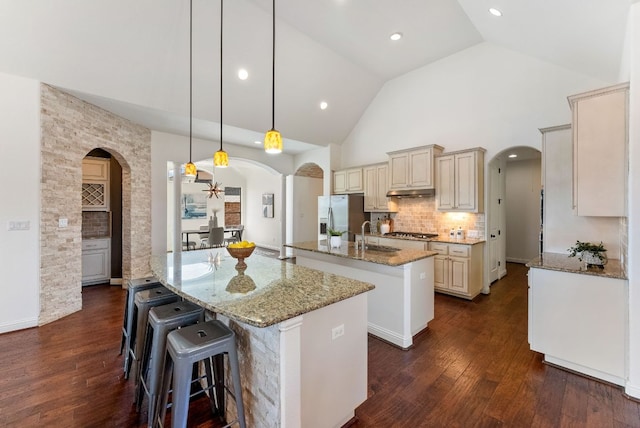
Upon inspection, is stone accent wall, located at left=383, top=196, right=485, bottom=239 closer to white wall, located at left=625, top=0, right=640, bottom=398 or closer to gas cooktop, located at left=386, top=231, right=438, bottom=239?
gas cooktop, located at left=386, top=231, right=438, bottom=239

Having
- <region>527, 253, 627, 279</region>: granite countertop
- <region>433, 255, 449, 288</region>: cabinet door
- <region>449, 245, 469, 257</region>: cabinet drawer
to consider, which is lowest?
<region>433, 255, 449, 288</region>: cabinet door

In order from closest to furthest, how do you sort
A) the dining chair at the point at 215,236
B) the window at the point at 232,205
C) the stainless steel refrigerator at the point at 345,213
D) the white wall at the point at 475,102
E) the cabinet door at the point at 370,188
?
the white wall at the point at 475,102 → the cabinet door at the point at 370,188 → the stainless steel refrigerator at the point at 345,213 → the dining chair at the point at 215,236 → the window at the point at 232,205

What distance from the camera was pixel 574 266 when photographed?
249 centimetres

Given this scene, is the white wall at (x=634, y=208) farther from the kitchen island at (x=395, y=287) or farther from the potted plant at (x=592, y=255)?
the kitchen island at (x=395, y=287)

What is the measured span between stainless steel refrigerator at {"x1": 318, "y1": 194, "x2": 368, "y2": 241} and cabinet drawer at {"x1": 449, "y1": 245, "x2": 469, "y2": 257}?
217 centimetres

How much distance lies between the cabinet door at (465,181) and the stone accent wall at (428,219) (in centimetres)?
38

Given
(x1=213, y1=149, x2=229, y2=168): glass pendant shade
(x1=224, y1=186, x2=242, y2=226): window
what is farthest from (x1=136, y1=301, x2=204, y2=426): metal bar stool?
(x1=224, y1=186, x2=242, y2=226): window

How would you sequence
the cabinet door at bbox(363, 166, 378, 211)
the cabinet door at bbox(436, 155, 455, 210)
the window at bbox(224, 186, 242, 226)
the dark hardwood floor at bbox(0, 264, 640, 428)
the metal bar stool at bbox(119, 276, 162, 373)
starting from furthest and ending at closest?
the window at bbox(224, 186, 242, 226), the cabinet door at bbox(363, 166, 378, 211), the cabinet door at bbox(436, 155, 455, 210), the metal bar stool at bbox(119, 276, 162, 373), the dark hardwood floor at bbox(0, 264, 640, 428)

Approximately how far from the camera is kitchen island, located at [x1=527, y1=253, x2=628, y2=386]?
2.20 metres

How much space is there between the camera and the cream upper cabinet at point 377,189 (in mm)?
5766

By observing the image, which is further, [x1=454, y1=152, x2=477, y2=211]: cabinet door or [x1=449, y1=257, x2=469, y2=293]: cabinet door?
[x1=454, y1=152, x2=477, y2=211]: cabinet door

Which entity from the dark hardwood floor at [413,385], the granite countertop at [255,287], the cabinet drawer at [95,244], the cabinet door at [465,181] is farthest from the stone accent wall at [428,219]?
the cabinet drawer at [95,244]

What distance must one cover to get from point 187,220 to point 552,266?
9764mm

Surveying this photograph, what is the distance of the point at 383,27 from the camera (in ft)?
13.7
